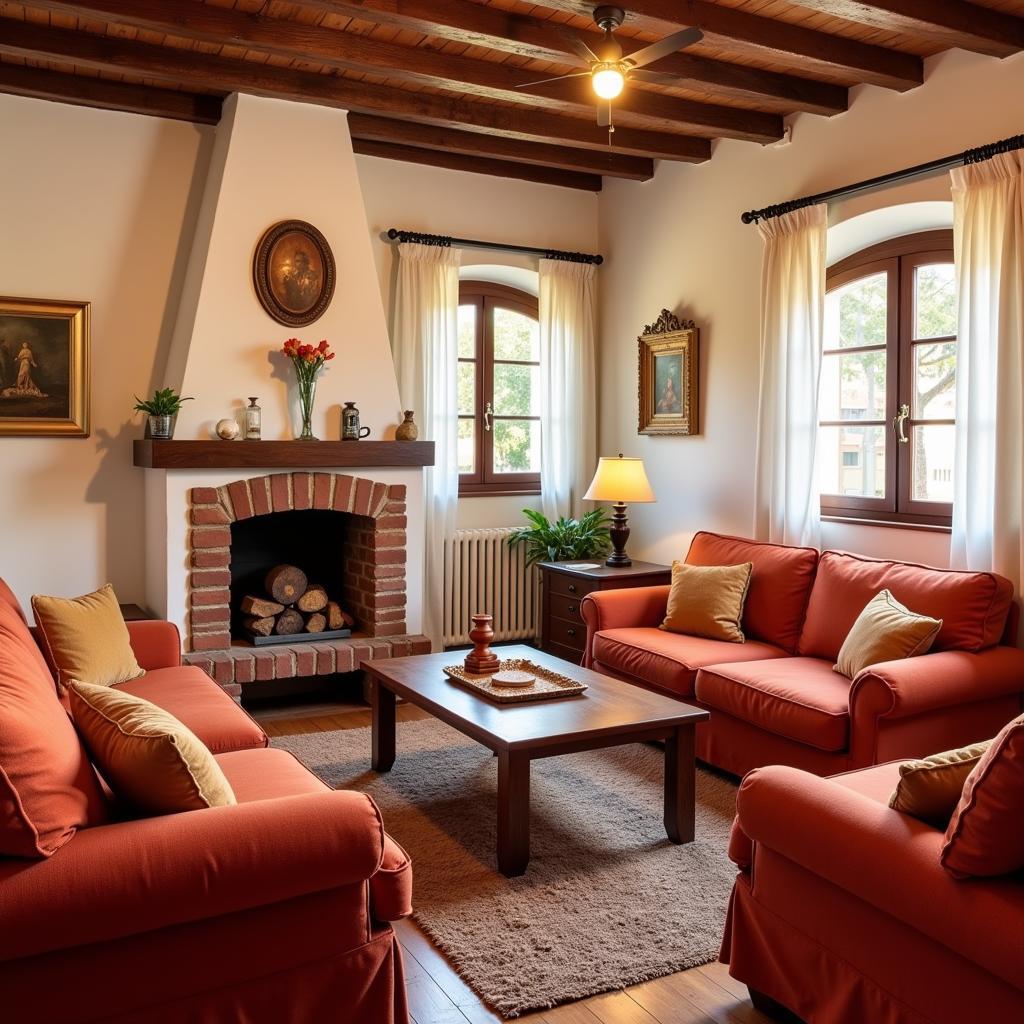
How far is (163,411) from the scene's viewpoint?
188 inches

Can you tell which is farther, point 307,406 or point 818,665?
point 307,406

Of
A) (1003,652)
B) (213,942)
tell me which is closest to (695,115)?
(1003,652)

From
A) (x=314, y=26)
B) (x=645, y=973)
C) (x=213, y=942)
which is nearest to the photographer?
(x=213, y=942)

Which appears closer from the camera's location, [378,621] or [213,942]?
[213,942]

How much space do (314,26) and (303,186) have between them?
1.10 meters

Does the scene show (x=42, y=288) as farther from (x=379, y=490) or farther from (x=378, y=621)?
(x=378, y=621)

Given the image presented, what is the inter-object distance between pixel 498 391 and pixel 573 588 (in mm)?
1495

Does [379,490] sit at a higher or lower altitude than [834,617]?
higher

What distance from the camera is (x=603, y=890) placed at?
306cm

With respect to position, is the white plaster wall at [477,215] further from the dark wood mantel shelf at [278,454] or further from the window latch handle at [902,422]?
the window latch handle at [902,422]

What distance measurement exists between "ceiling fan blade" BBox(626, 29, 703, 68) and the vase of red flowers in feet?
7.18

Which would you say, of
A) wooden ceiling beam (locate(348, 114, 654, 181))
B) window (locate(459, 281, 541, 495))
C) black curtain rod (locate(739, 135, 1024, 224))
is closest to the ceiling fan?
black curtain rod (locate(739, 135, 1024, 224))

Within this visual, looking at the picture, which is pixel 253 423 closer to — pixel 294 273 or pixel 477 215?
pixel 294 273

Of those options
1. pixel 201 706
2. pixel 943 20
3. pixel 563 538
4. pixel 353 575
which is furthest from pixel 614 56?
pixel 353 575
